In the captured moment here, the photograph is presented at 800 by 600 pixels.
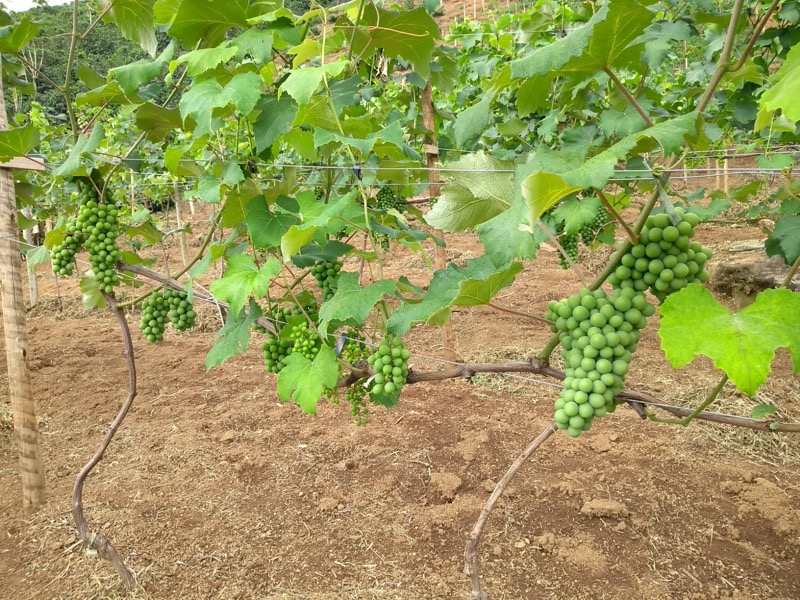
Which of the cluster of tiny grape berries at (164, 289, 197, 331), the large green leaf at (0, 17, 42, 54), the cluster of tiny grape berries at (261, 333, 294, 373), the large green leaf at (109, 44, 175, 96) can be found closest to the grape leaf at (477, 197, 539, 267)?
the cluster of tiny grape berries at (261, 333, 294, 373)

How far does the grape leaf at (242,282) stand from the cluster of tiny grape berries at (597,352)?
91 centimetres

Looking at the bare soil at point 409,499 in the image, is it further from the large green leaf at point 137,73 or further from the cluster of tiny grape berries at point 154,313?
the large green leaf at point 137,73

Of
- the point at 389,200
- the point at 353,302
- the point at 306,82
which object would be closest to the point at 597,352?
the point at 353,302

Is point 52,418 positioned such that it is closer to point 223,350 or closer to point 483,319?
point 223,350

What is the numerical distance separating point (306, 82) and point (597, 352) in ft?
3.44

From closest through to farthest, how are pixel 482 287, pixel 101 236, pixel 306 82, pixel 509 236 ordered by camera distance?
pixel 509 236, pixel 482 287, pixel 306 82, pixel 101 236

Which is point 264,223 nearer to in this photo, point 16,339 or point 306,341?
point 306,341

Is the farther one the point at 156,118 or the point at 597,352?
the point at 156,118

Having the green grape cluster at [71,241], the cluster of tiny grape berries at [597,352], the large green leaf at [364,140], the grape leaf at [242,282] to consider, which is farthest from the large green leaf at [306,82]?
the green grape cluster at [71,241]

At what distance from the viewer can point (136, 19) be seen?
246cm

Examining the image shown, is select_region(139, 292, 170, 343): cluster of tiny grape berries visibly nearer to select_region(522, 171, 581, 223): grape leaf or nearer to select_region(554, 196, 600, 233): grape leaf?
select_region(554, 196, 600, 233): grape leaf

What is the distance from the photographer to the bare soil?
2711 mm

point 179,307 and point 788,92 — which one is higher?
point 788,92

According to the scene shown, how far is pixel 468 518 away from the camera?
3.10 metres
